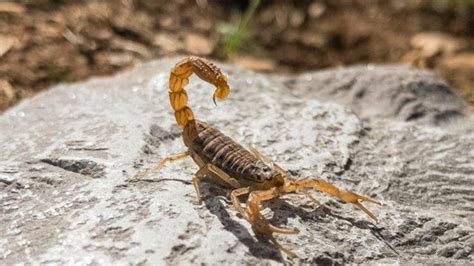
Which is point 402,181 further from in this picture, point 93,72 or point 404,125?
point 93,72

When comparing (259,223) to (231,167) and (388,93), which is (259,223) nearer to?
(231,167)

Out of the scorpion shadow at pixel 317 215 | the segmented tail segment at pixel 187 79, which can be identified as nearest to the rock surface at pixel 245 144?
the scorpion shadow at pixel 317 215

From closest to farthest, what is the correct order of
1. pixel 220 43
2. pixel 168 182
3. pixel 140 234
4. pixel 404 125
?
1. pixel 140 234
2. pixel 168 182
3. pixel 404 125
4. pixel 220 43

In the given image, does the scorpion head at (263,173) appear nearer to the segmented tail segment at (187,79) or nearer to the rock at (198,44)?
the segmented tail segment at (187,79)

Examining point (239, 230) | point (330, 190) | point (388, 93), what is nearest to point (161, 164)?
point (239, 230)

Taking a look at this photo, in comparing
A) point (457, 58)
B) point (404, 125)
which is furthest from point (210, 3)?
point (404, 125)

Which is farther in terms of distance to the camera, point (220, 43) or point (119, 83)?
point (220, 43)

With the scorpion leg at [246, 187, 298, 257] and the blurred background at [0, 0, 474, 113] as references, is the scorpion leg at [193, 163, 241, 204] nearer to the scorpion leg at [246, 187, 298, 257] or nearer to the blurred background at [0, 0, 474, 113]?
the scorpion leg at [246, 187, 298, 257]
